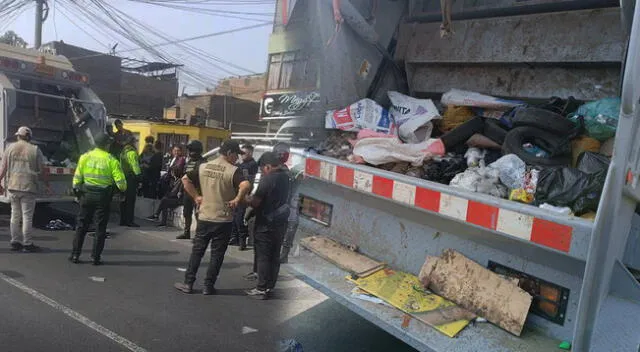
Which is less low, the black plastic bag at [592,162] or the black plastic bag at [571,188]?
the black plastic bag at [592,162]

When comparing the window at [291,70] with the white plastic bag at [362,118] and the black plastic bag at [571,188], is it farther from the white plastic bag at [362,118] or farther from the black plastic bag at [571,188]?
the black plastic bag at [571,188]

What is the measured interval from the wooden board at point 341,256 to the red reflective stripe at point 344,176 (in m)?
0.40

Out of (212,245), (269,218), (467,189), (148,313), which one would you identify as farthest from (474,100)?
(148,313)

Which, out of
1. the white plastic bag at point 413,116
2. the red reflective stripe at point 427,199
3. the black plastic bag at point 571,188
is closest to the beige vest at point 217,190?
the white plastic bag at point 413,116

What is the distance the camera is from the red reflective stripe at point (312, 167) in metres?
2.89

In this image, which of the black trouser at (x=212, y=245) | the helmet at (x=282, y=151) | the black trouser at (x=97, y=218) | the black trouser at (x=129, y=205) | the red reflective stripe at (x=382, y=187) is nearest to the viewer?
the red reflective stripe at (x=382, y=187)

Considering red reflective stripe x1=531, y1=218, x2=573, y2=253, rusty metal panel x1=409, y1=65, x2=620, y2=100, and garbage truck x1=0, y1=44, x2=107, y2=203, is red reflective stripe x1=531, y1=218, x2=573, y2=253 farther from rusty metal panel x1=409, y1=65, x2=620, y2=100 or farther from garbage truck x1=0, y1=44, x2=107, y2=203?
garbage truck x1=0, y1=44, x2=107, y2=203

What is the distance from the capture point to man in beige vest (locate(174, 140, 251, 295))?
4.33 meters

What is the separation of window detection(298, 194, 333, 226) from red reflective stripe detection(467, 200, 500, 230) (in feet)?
3.24

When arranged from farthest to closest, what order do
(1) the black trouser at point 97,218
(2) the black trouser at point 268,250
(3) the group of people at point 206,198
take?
(1) the black trouser at point 97,218, (2) the black trouser at point 268,250, (3) the group of people at point 206,198

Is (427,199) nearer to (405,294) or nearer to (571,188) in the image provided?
(405,294)

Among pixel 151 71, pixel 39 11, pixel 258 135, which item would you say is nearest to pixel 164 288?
pixel 258 135

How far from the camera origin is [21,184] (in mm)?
5410

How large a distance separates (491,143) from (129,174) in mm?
5896
